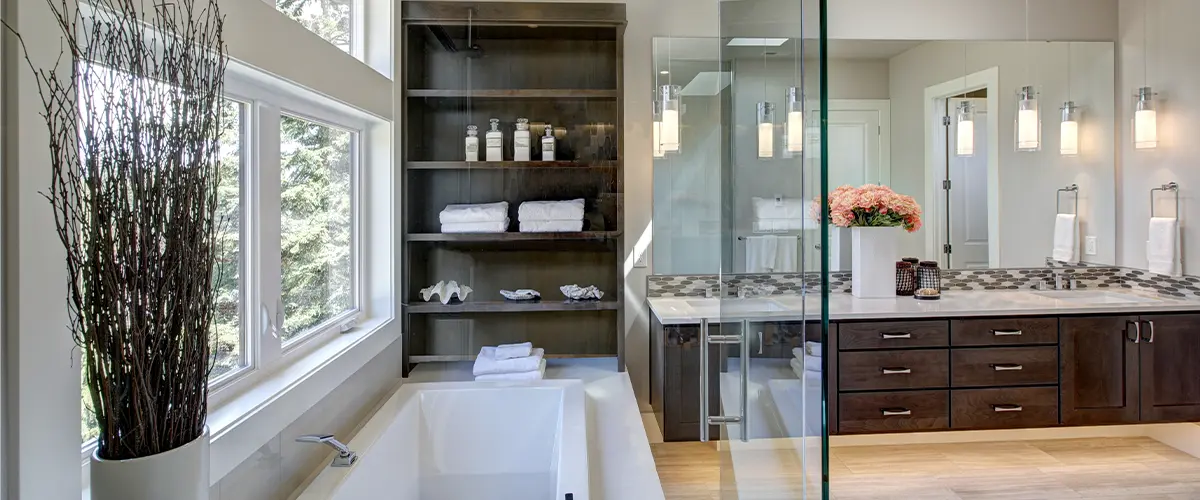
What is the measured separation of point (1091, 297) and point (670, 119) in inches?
91.7

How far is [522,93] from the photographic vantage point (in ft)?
8.73

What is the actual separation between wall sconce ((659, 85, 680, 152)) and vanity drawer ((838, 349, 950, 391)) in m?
1.26

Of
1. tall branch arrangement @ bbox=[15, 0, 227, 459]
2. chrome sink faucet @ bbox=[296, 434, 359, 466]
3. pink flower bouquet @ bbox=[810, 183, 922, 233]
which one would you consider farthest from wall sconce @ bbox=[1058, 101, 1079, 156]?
tall branch arrangement @ bbox=[15, 0, 227, 459]

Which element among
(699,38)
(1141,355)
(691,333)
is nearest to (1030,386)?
(1141,355)

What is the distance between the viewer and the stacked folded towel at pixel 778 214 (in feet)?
3.19

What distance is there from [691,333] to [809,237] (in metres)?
1.72

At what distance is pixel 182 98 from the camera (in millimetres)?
977

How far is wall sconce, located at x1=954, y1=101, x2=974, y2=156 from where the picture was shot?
10.2 feet

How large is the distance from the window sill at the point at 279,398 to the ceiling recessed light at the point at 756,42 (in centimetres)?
140

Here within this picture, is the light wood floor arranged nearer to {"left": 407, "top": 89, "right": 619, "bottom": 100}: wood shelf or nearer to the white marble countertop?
the white marble countertop

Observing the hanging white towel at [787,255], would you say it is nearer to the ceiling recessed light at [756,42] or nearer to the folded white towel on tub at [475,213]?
the ceiling recessed light at [756,42]

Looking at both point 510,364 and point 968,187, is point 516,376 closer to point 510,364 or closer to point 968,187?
point 510,364

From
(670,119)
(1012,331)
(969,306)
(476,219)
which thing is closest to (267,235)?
(476,219)

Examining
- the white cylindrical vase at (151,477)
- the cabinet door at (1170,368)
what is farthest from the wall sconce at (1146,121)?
the white cylindrical vase at (151,477)
